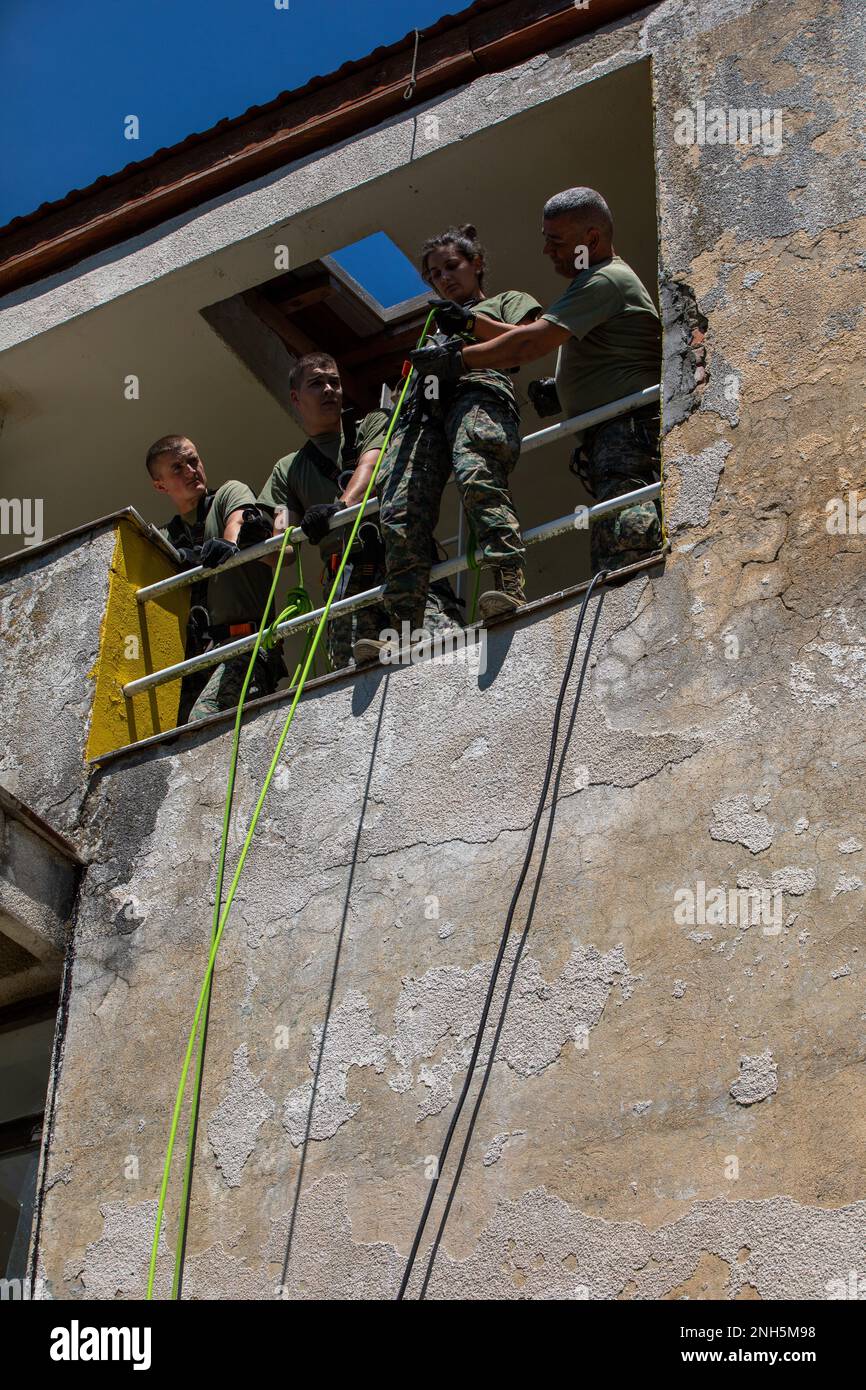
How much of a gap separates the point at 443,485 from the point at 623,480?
0.61m

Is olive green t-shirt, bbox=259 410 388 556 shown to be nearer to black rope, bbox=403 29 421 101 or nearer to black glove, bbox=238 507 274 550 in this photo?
black glove, bbox=238 507 274 550

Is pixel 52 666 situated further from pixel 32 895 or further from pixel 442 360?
pixel 442 360

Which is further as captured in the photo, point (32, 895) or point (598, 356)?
point (598, 356)

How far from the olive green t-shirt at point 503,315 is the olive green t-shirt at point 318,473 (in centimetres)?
68

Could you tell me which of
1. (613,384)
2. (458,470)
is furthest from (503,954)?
(613,384)

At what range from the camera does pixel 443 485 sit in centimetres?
618

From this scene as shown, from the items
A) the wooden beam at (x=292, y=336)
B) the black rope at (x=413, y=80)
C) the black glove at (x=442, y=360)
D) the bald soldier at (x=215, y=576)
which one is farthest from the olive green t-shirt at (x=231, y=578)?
the wooden beam at (x=292, y=336)

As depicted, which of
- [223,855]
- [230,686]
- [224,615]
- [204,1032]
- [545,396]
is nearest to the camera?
[204,1032]

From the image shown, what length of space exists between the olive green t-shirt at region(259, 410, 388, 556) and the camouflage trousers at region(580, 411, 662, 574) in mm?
998

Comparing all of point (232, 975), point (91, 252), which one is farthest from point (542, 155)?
point (232, 975)

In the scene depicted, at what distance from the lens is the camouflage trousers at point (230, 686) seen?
22.2ft

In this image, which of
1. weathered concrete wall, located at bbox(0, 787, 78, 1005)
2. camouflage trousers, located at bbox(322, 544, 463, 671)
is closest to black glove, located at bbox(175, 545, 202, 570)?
camouflage trousers, located at bbox(322, 544, 463, 671)
